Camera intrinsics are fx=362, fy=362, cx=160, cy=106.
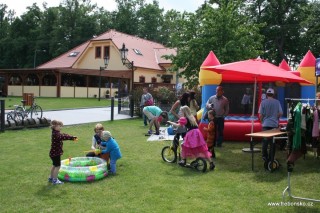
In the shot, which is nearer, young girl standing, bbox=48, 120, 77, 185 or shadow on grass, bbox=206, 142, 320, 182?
young girl standing, bbox=48, 120, 77, 185

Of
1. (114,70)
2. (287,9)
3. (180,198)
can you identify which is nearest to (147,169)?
(180,198)

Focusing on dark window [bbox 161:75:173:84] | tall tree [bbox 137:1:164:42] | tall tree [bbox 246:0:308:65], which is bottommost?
dark window [bbox 161:75:173:84]

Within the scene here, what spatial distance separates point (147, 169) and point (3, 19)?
8157cm

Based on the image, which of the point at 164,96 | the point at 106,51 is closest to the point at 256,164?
the point at 164,96

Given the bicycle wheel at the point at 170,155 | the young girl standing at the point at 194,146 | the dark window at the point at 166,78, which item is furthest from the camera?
the dark window at the point at 166,78

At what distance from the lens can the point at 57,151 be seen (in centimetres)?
656

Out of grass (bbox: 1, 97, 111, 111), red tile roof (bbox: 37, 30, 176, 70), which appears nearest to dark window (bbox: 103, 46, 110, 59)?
red tile roof (bbox: 37, 30, 176, 70)

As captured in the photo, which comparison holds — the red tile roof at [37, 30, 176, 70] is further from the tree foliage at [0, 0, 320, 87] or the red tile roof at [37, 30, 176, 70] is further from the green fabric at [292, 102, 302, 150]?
the green fabric at [292, 102, 302, 150]

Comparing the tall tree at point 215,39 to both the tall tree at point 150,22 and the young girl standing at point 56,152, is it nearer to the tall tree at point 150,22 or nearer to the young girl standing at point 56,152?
the young girl standing at point 56,152

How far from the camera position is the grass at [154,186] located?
5.41 m

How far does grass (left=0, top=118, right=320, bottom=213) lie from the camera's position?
5410mm

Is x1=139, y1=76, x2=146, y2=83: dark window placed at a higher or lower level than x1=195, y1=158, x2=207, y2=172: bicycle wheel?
higher

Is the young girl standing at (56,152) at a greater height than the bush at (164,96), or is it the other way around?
the bush at (164,96)

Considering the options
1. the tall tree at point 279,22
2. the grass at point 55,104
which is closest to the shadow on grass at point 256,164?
the grass at point 55,104
